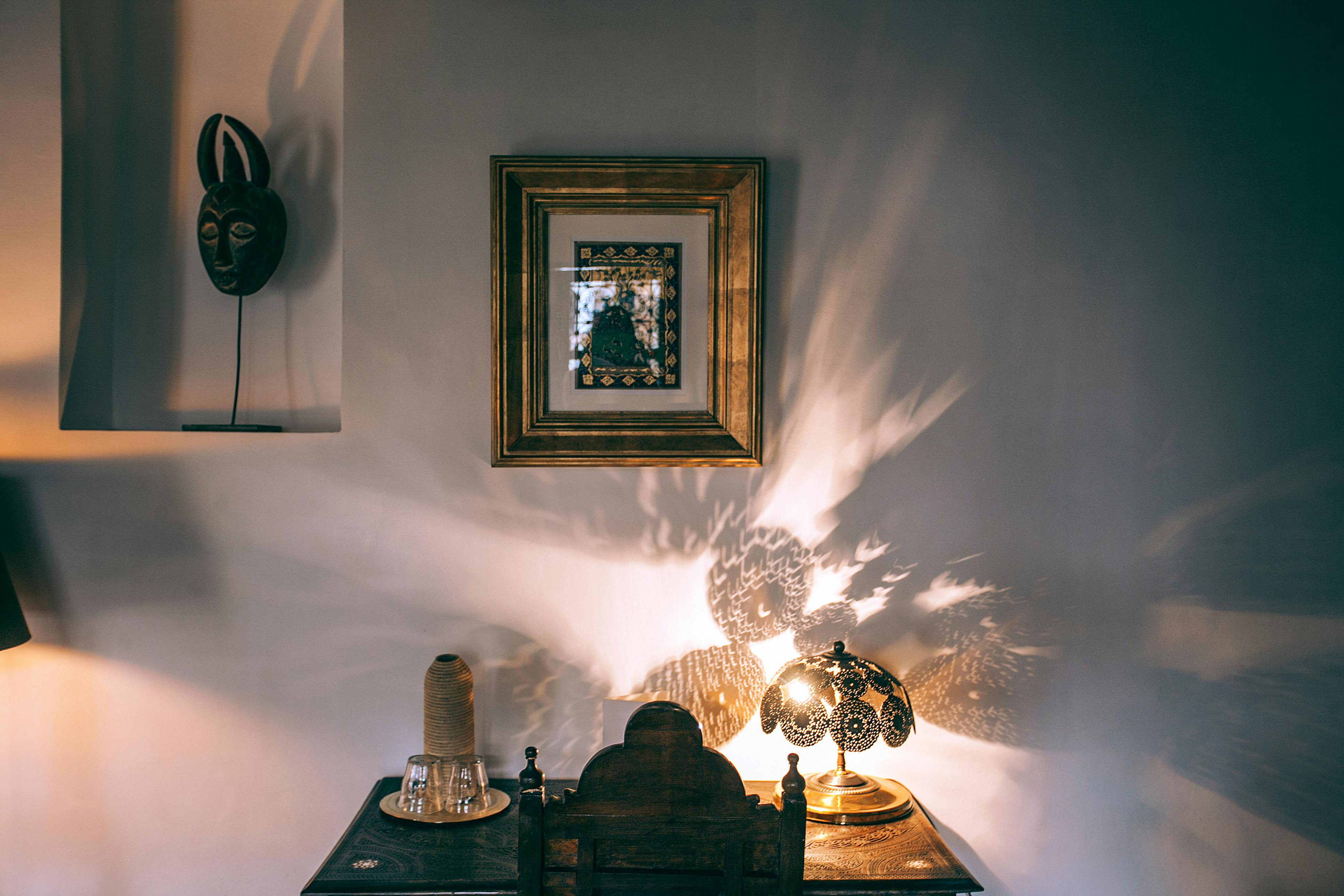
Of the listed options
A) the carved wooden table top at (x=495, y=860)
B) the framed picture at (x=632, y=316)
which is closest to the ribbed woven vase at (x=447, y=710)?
the carved wooden table top at (x=495, y=860)

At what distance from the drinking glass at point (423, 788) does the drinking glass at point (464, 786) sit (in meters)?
0.01

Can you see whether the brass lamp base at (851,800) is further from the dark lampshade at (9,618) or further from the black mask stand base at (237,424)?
the dark lampshade at (9,618)

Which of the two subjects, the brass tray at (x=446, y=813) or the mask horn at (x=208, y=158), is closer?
the brass tray at (x=446, y=813)

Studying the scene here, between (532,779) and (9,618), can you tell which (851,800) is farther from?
(9,618)

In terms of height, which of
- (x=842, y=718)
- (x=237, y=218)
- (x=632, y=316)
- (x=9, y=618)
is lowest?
(x=842, y=718)

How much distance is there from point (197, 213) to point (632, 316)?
103cm

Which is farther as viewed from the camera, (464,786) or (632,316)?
(632,316)

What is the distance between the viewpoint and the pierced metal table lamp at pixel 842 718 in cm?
153

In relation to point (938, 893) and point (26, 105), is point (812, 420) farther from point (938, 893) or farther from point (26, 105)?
point (26, 105)

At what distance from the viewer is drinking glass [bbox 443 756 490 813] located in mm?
1536

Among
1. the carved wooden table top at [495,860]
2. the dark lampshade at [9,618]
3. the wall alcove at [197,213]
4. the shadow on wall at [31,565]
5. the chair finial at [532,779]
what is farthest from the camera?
the wall alcove at [197,213]


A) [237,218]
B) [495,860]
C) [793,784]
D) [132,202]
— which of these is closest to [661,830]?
[793,784]

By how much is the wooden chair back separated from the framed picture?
2.39 feet

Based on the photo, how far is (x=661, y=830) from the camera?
3.59 feet
